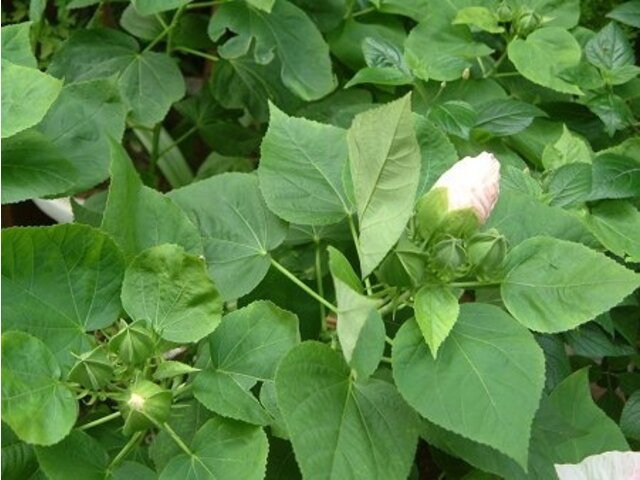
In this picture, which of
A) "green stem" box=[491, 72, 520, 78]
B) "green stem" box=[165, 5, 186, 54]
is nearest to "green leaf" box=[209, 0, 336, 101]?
"green stem" box=[165, 5, 186, 54]

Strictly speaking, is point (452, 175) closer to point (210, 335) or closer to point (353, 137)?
point (353, 137)

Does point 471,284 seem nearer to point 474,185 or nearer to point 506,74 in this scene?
point 474,185

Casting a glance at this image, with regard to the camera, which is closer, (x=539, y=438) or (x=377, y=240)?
(x=377, y=240)

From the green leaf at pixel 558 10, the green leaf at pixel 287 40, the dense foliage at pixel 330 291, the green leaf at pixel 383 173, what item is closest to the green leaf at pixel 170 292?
the dense foliage at pixel 330 291

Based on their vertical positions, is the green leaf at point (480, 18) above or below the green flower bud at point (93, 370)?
below

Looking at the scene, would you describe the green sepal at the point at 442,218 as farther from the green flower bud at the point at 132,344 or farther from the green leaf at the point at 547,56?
the green leaf at the point at 547,56

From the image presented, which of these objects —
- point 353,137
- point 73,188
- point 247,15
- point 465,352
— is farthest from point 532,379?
point 247,15

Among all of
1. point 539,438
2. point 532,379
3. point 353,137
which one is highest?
point 353,137

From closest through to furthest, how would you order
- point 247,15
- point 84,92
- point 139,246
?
point 139,246
point 84,92
point 247,15

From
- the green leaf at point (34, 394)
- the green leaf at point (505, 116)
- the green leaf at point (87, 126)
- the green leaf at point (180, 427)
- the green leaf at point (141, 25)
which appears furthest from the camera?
the green leaf at point (141, 25)
